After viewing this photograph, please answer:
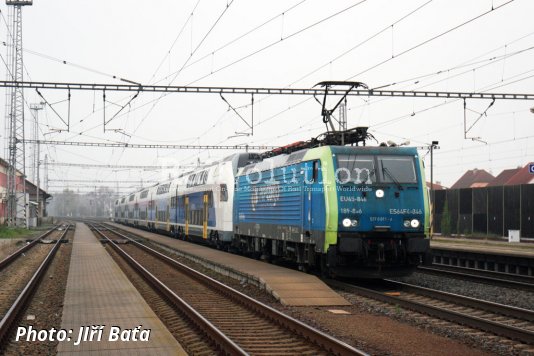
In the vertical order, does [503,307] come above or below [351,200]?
below

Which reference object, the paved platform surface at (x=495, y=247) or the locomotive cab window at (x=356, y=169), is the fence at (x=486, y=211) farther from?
the locomotive cab window at (x=356, y=169)

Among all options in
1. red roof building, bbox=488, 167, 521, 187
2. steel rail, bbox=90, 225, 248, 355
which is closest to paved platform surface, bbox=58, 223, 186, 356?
steel rail, bbox=90, 225, 248, 355

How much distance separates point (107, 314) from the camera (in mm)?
11484

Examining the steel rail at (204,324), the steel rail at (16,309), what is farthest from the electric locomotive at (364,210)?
the steel rail at (16,309)

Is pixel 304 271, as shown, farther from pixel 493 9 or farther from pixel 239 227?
pixel 493 9

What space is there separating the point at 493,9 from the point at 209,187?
1719 cm

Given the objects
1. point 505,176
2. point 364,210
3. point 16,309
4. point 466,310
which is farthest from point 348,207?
point 505,176

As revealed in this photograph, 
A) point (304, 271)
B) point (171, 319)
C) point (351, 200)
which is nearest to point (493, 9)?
point (351, 200)

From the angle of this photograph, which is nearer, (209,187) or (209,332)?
(209,332)

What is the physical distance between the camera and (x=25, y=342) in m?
9.80

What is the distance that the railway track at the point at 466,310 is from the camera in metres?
9.99

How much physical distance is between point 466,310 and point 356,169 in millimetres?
4512

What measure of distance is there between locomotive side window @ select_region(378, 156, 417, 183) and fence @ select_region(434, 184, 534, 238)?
29953 mm

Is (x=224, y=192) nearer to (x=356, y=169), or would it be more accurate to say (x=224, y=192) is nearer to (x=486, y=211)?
(x=356, y=169)
